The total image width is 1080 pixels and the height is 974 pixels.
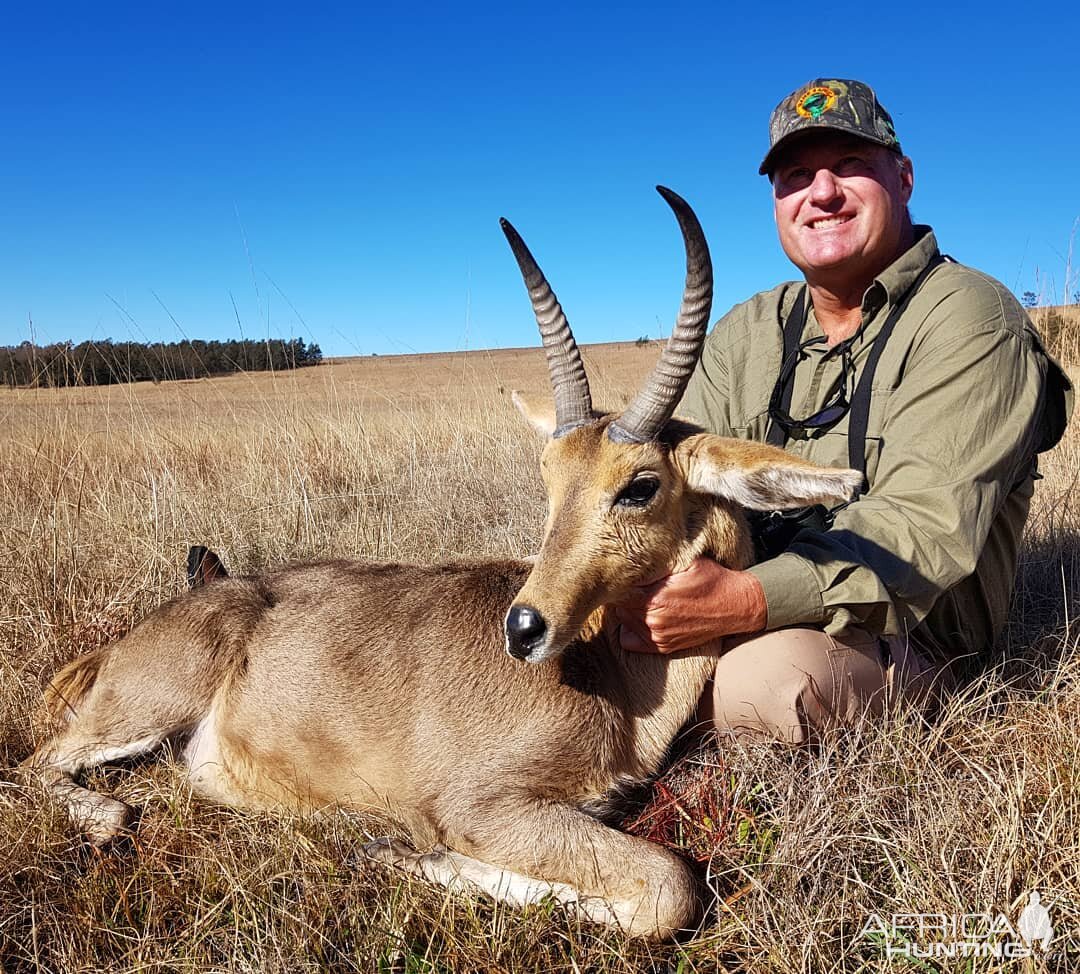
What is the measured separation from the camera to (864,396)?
177 inches

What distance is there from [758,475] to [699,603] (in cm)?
64

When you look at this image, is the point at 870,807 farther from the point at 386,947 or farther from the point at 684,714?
the point at 386,947

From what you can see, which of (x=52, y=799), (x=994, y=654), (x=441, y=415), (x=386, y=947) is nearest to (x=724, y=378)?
(x=994, y=654)

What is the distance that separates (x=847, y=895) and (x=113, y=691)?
3643 millimetres

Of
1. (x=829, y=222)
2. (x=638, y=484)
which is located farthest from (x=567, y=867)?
(x=829, y=222)

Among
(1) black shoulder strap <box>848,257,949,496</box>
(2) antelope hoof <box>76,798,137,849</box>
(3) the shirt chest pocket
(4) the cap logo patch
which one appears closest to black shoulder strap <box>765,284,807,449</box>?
(3) the shirt chest pocket

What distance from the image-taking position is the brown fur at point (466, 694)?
347 cm

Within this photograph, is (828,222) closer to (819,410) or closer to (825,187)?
(825,187)

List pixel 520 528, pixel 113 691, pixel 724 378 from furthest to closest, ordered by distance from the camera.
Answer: pixel 520 528 → pixel 724 378 → pixel 113 691

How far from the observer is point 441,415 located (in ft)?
52.0

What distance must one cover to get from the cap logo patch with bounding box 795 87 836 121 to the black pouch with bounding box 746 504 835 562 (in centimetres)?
210

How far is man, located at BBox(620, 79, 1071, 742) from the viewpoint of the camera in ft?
12.4

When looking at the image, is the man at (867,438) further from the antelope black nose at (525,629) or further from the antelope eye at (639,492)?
the antelope black nose at (525,629)

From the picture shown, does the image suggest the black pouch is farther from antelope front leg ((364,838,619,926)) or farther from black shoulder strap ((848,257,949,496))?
antelope front leg ((364,838,619,926))
